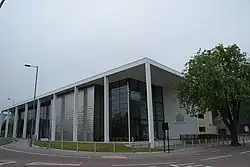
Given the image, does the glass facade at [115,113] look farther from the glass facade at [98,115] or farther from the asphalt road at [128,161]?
the asphalt road at [128,161]

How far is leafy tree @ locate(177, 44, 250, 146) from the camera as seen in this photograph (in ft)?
80.7

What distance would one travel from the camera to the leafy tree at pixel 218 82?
24.6 m

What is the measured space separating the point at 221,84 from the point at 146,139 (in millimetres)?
13675

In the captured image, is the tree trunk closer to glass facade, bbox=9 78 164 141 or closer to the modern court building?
the modern court building

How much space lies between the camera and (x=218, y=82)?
80.2 ft

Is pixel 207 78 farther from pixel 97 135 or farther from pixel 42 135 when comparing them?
pixel 42 135

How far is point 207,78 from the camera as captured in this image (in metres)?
25.0

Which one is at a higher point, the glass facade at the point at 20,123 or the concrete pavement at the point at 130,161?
the glass facade at the point at 20,123

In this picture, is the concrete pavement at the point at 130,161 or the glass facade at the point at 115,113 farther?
the glass facade at the point at 115,113

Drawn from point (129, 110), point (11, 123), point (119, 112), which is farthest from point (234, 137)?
Result: point (11, 123)

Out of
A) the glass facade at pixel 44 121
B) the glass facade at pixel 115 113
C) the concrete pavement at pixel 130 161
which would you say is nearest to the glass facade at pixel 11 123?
the glass facade at pixel 44 121

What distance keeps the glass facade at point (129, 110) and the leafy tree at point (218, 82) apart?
707 cm

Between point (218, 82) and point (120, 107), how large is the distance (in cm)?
Answer: 1438

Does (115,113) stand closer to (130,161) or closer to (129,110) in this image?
(129,110)
